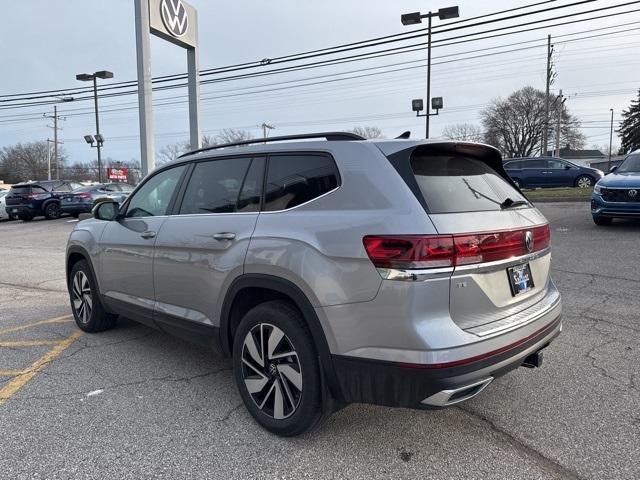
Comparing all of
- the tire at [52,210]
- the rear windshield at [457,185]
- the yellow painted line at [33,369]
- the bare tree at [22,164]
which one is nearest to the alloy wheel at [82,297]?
the yellow painted line at [33,369]

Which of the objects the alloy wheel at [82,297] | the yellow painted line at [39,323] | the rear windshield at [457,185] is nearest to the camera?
the rear windshield at [457,185]

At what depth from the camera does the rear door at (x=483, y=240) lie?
Answer: 2398 millimetres

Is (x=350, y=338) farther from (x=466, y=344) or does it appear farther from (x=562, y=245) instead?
(x=562, y=245)

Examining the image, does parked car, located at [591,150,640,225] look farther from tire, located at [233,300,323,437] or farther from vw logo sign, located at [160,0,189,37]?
vw logo sign, located at [160,0,189,37]

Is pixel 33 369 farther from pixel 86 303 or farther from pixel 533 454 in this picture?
pixel 533 454

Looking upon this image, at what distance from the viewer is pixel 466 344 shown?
7.70 ft

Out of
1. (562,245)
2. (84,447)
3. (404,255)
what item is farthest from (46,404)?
(562,245)

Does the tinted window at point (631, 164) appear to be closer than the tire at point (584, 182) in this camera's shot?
Yes

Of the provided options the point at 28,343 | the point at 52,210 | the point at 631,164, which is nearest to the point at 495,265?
the point at 28,343

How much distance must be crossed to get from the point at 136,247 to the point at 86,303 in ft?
4.74

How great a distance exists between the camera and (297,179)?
2947 mm

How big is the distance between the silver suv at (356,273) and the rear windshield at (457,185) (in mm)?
12

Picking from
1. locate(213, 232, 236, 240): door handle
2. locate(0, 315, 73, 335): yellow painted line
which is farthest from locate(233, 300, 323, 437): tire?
locate(0, 315, 73, 335): yellow painted line

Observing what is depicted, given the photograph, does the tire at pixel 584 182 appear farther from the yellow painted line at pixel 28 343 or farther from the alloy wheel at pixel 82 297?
the yellow painted line at pixel 28 343
